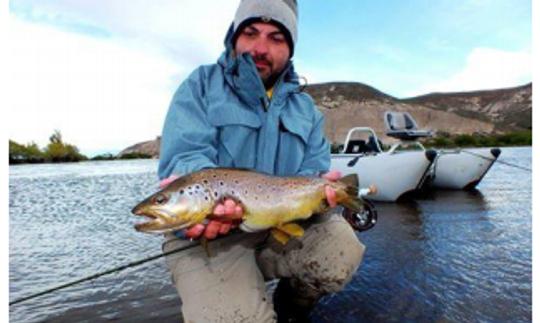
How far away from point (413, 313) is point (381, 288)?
561mm

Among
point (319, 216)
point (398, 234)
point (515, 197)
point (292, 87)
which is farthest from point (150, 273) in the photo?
point (515, 197)

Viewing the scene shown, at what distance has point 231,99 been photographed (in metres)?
2.96

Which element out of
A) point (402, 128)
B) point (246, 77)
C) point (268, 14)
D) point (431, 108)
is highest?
point (431, 108)

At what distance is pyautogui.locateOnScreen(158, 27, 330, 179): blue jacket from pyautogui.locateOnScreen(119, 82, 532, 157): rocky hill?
55357 mm

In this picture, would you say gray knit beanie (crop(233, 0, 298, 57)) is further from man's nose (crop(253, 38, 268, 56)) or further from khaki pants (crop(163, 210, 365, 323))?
khaki pants (crop(163, 210, 365, 323))

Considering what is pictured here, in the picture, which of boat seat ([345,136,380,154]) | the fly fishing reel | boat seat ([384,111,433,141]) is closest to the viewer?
the fly fishing reel

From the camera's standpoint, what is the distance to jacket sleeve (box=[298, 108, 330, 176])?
3.34m

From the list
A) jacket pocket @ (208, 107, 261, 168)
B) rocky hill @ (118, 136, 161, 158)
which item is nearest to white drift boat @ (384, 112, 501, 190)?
jacket pocket @ (208, 107, 261, 168)

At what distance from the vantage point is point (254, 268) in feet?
9.04

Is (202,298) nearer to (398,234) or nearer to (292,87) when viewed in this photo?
(292,87)

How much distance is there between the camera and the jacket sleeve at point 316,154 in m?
3.34

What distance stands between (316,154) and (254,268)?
3.67 feet

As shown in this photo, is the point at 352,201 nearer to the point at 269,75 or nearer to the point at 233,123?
the point at 233,123

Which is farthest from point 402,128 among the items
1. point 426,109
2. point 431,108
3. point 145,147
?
point 145,147
